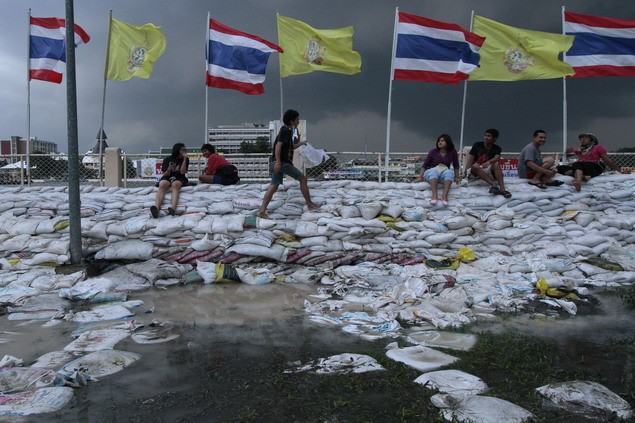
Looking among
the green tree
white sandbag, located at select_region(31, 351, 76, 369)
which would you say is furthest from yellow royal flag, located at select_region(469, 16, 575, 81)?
the green tree

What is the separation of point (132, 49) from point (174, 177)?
3.34 m

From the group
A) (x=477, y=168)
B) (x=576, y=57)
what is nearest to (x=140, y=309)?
(x=477, y=168)

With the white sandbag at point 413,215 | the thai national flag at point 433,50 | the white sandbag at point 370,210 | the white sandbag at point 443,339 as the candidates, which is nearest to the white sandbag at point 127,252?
the white sandbag at point 370,210

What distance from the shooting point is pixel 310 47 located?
A: 28.2ft

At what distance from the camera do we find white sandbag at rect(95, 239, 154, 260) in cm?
571

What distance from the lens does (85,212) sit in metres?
6.41

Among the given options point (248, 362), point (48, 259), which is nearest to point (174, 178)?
point (48, 259)

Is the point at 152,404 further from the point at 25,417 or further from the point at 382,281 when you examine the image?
the point at 382,281

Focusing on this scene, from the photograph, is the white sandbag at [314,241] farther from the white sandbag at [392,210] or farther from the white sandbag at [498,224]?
the white sandbag at [498,224]

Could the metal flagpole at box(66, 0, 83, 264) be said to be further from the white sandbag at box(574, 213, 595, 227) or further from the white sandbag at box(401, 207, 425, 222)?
the white sandbag at box(574, 213, 595, 227)

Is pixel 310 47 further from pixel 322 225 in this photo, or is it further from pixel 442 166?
pixel 322 225

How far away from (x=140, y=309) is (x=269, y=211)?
2.47 metres

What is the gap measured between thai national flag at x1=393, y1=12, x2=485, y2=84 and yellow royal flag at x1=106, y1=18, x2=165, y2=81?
173 inches

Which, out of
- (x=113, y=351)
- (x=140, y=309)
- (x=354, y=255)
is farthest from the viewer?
(x=354, y=255)
